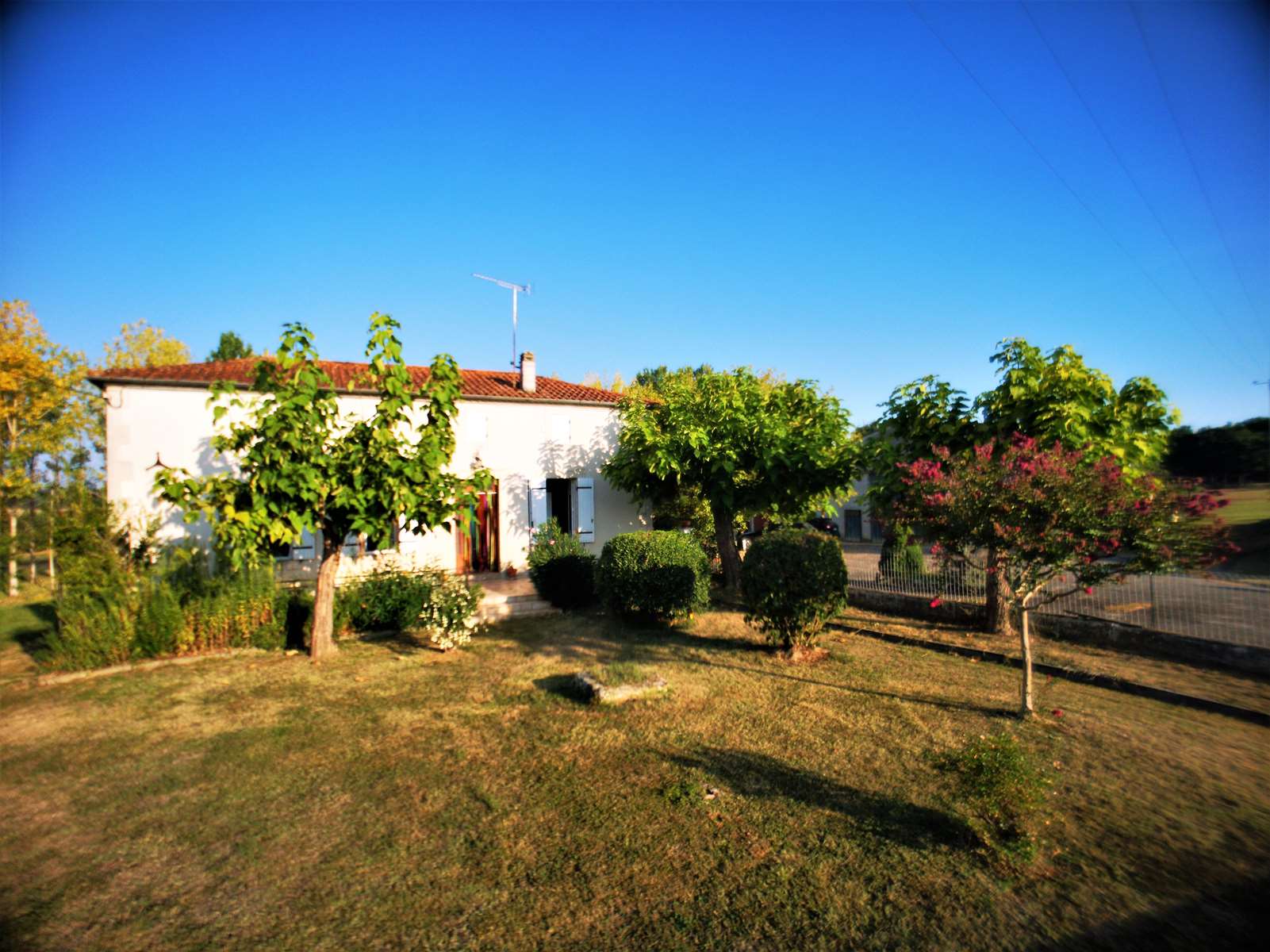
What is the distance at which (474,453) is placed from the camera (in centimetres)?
1399

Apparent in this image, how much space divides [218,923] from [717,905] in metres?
2.51

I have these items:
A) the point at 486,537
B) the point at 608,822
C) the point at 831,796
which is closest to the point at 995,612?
the point at 831,796

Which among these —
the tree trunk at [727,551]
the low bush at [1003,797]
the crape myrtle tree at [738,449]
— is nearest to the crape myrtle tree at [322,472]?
the crape myrtle tree at [738,449]

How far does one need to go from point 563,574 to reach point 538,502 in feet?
9.80

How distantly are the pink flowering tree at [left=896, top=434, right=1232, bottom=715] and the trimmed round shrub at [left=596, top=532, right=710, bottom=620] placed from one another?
4.61m

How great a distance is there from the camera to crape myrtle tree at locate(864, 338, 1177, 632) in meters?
7.92

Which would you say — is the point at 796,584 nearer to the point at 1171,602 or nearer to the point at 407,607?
the point at 1171,602

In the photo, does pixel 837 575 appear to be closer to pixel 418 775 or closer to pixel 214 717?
pixel 418 775

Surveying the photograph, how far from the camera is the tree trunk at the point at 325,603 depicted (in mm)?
8391

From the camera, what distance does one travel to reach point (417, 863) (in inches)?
142

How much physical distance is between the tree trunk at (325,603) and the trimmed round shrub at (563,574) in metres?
4.06

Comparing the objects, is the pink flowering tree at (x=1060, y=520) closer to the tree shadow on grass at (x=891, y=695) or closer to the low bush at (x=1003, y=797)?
the tree shadow on grass at (x=891, y=695)

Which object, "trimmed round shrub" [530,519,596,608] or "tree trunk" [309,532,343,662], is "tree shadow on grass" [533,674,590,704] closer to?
"tree trunk" [309,532,343,662]

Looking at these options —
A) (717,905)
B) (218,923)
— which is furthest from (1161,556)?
(218,923)
